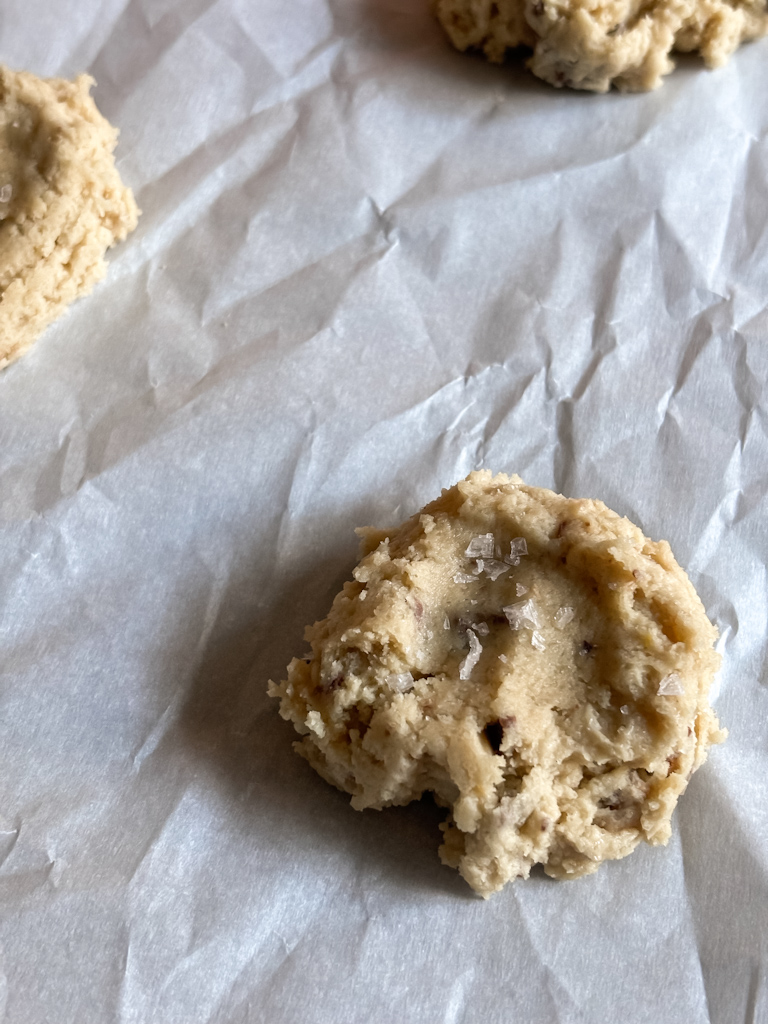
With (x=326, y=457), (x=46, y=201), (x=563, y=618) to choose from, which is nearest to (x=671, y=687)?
(x=563, y=618)

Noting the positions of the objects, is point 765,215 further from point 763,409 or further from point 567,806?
point 567,806

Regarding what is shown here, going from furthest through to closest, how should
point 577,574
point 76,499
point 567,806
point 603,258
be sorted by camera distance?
point 603,258 < point 76,499 < point 577,574 < point 567,806

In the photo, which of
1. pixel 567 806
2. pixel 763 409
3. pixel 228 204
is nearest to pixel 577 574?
pixel 567 806

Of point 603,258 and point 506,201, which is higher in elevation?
point 506,201

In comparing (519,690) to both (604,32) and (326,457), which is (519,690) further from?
(604,32)

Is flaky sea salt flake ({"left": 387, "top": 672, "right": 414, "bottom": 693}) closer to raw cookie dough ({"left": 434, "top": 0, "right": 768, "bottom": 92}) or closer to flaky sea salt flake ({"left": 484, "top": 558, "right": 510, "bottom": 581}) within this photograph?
flaky sea salt flake ({"left": 484, "top": 558, "right": 510, "bottom": 581})

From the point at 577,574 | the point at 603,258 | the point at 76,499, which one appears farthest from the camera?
the point at 603,258
